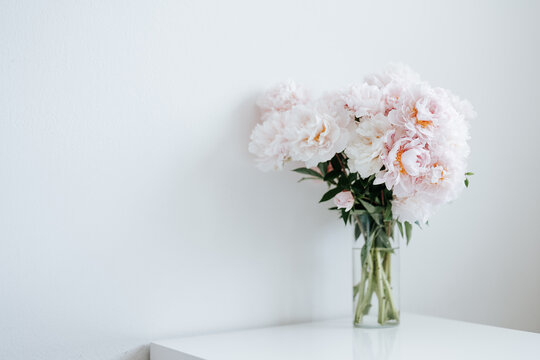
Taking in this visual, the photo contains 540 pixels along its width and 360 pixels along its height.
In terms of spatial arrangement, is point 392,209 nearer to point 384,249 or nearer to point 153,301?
point 384,249

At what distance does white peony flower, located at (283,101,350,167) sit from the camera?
42.9 inches

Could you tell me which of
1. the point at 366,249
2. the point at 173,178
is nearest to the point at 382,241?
the point at 366,249

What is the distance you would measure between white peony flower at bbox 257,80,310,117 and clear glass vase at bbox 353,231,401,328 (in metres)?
0.30

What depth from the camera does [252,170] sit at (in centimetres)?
123

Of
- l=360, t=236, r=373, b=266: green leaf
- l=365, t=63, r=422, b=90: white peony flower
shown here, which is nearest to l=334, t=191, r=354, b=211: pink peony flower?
l=360, t=236, r=373, b=266: green leaf

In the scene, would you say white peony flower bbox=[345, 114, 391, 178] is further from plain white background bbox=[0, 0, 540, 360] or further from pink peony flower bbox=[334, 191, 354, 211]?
plain white background bbox=[0, 0, 540, 360]

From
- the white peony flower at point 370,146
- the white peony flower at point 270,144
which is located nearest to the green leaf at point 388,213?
the white peony flower at point 370,146

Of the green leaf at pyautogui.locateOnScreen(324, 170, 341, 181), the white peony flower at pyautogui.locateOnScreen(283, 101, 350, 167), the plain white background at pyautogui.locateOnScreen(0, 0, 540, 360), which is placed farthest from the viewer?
the green leaf at pyautogui.locateOnScreen(324, 170, 341, 181)

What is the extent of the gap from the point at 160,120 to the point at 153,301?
12.7 inches

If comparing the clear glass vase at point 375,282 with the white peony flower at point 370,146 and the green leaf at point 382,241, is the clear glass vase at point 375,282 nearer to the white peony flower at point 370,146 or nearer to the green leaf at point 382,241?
the green leaf at point 382,241

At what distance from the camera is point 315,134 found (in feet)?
3.57

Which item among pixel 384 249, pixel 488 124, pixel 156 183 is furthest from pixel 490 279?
pixel 156 183

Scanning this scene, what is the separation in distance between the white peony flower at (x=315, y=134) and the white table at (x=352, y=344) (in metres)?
0.32

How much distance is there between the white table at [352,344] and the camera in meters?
1.02
